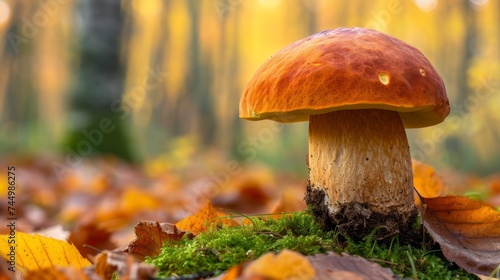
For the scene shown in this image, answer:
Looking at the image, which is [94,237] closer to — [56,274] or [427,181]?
[56,274]

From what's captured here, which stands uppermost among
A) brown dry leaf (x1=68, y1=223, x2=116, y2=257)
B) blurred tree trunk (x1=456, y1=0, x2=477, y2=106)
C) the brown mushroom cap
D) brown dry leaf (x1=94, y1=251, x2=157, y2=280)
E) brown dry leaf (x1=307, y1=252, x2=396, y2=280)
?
blurred tree trunk (x1=456, y1=0, x2=477, y2=106)

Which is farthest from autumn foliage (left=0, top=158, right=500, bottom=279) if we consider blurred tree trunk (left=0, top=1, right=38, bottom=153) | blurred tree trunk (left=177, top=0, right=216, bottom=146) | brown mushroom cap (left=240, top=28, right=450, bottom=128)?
blurred tree trunk (left=177, top=0, right=216, bottom=146)

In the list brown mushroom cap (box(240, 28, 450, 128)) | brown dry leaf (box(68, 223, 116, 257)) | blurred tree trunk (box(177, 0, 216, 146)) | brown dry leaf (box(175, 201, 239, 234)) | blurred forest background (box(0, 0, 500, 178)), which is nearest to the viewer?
brown mushroom cap (box(240, 28, 450, 128))

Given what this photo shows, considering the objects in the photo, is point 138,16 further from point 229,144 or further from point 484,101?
point 484,101

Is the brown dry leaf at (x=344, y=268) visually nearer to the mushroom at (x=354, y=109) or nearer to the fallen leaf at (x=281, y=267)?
the fallen leaf at (x=281, y=267)

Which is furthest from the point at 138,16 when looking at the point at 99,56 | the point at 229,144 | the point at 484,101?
the point at 484,101

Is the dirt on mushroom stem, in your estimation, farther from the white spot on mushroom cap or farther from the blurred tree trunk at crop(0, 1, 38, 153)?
the blurred tree trunk at crop(0, 1, 38, 153)

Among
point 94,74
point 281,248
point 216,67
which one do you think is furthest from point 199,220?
point 216,67
